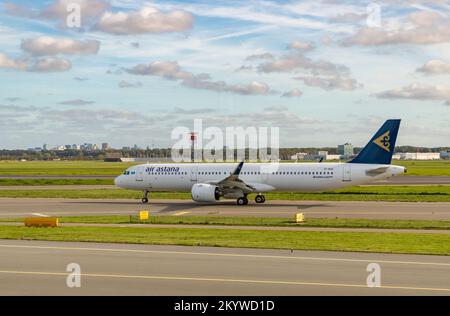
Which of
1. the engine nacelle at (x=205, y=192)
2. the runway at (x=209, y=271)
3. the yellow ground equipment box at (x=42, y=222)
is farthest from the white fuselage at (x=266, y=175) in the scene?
the runway at (x=209, y=271)

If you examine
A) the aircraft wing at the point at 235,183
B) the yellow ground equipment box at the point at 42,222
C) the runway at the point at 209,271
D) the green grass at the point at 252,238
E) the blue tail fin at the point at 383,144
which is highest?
the blue tail fin at the point at 383,144

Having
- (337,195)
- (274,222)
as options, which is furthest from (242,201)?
(274,222)

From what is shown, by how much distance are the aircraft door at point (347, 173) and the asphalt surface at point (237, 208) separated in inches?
85.5

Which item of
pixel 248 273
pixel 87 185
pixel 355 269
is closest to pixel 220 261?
pixel 248 273

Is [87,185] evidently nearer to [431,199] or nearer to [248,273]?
[431,199]

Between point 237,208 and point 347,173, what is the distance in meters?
9.31

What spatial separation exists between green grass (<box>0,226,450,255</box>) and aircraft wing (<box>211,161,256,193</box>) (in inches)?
723

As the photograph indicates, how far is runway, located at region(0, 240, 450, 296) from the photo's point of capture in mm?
16281

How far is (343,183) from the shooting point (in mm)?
49531

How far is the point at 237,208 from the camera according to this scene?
48.1 m

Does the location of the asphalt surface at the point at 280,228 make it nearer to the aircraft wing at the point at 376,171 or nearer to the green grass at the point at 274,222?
the green grass at the point at 274,222

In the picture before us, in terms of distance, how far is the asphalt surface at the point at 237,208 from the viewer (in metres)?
41.8
